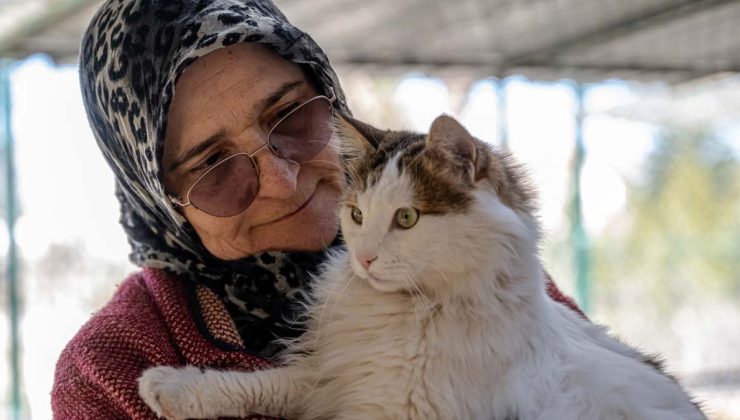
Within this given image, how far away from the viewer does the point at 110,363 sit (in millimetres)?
1553

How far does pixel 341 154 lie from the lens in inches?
66.7

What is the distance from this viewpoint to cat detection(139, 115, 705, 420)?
4.55 feet

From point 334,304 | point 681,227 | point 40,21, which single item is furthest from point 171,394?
point 681,227

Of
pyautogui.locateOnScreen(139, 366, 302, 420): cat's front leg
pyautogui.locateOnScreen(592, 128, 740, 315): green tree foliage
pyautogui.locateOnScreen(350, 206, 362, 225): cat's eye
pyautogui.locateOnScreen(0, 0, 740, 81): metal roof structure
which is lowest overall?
pyautogui.locateOnScreen(592, 128, 740, 315): green tree foliage

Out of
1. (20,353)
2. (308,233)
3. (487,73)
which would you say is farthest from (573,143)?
(308,233)

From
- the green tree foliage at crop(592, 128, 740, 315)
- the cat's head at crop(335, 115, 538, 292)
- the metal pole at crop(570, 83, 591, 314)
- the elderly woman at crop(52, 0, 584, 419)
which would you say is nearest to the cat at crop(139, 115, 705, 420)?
the cat's head at crop(335, 115, 538, 292)

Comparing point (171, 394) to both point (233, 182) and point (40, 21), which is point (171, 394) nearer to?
point (233, 182)

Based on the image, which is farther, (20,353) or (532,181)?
(20,353)

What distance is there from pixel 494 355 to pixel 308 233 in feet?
1.90

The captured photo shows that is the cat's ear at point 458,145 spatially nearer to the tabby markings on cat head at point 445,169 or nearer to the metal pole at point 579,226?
the tabby markings on cat head at point 445,169

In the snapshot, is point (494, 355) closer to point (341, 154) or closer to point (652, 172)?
point (341, 154)

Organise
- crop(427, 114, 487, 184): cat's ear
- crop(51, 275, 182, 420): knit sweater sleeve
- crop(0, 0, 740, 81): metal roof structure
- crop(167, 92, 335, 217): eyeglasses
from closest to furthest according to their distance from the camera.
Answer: crop(427, 114, 487, 184): cat's ear
crop(51, 275, 182, 420): knit sweater sleeve
crop(167, 92, 335, 217): eyeglasses
crop(0, 0, 740, 81): metal roof structure

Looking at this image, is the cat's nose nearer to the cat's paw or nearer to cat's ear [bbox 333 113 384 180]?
cat's ear [bbox 333 113 384 180]

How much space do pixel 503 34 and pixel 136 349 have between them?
359 centimetres
